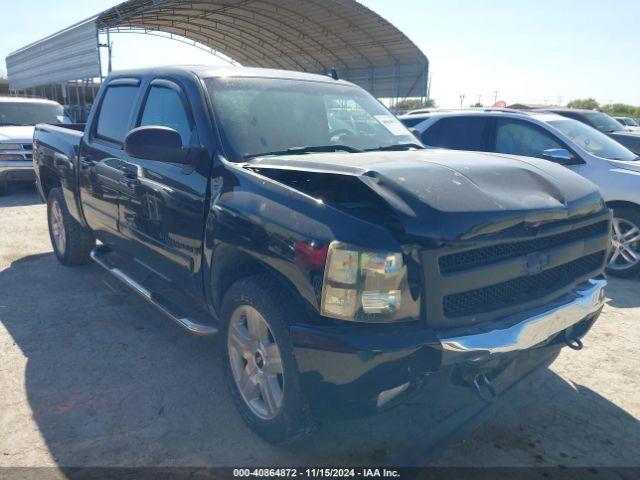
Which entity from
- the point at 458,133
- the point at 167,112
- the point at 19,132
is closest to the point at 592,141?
the point at 458,133

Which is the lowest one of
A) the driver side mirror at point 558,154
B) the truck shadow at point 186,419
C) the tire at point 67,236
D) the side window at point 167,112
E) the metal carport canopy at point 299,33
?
the truck shadow at point 186,419

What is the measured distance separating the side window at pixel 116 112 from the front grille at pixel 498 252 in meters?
2.92

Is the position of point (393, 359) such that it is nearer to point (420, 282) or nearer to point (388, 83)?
point (420, 282)

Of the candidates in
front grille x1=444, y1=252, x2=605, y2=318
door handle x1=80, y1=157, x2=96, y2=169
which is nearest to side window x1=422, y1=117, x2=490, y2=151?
front grille x1=444, y1=252, x2=605, y2=318

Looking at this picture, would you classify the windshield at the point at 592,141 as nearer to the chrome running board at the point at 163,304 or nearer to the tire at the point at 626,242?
the tire at the point at 626,242

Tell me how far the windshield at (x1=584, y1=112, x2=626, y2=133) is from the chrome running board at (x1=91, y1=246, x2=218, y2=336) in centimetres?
848

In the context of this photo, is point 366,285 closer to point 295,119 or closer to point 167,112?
point 295,119

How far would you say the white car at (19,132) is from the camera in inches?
392

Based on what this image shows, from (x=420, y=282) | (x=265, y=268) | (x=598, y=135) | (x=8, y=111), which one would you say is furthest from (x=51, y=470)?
(x=8, y=111)

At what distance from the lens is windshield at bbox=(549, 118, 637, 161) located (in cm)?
610

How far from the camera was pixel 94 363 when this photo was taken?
3.62 metres

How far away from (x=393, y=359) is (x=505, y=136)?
16.7 ft

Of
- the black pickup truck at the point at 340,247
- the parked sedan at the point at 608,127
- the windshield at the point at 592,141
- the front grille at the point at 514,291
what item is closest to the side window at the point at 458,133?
the windshield at the point at 592,141

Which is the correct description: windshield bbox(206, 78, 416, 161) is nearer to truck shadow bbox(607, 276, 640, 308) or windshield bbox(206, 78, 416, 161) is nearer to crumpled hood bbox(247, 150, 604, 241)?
crumpled hood bbox(247, 150, 604, 241)
